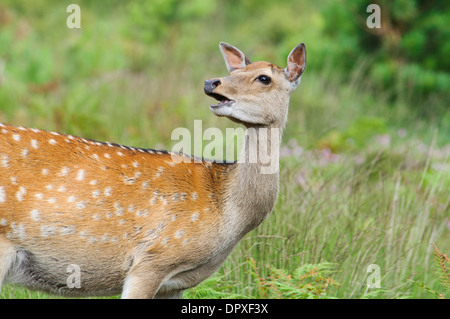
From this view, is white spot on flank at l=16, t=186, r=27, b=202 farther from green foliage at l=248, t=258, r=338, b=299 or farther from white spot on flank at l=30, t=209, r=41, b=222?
green foliage at l=248, t=258, r=338, b=299

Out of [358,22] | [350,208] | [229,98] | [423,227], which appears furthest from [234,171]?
[358,22]

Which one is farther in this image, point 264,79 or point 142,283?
point 264,79

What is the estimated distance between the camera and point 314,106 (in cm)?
1047

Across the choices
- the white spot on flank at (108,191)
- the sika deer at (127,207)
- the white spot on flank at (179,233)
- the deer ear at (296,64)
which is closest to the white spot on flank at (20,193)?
the sika deer at (127,207)

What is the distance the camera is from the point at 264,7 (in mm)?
18797

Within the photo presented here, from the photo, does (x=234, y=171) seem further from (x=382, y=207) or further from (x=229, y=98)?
(x=382, y=207)

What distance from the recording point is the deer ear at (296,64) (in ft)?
14.5

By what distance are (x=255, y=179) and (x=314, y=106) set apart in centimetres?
640

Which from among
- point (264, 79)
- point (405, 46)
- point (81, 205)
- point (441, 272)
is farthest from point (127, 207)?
point (405, 46)

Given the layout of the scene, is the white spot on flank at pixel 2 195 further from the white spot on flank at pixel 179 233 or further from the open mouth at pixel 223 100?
the open mouth at pixel 223 100

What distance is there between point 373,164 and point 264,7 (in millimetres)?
13190

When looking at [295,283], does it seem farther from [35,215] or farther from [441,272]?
[35,215]

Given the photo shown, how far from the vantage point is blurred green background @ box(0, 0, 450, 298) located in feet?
17.9

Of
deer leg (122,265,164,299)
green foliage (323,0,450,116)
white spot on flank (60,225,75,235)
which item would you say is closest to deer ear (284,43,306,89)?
deer leg (122,265,164,299)
